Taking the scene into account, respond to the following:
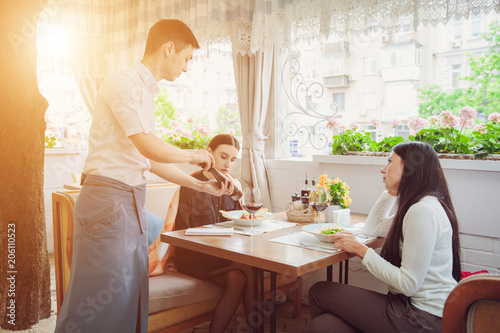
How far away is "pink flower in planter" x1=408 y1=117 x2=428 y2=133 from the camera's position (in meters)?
2.79

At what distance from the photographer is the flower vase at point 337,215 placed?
2.33 m

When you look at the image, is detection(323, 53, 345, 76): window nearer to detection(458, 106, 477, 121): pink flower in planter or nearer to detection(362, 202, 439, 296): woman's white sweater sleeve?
detection(458, 106, 477, 121): pink flower in planter

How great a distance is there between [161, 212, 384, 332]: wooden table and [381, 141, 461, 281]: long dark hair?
8.2 inches

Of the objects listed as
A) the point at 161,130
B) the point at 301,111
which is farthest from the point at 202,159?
the point at 161,130

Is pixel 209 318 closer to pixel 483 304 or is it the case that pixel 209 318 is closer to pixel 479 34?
pixel 483 304

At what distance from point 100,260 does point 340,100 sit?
234 centimetres

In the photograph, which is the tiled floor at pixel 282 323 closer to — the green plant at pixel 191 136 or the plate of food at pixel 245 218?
the plate of food at pixel 245 218

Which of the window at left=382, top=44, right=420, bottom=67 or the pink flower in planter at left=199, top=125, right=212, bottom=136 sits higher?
the window at left=382, top=44, right=420, bottom=67

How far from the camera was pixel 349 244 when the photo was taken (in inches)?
69.6

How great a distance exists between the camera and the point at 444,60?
2.92m

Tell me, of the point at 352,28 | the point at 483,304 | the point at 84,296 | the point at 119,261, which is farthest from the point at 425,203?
the point at 352,28

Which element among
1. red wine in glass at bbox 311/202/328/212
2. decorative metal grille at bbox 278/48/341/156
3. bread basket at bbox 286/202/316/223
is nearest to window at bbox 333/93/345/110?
decorative metal grille at bbox 278/48/341/156

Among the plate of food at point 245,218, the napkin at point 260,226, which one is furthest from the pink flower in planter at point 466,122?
the plate of food at point 245,218

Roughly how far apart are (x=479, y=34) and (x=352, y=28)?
0.88 metres
